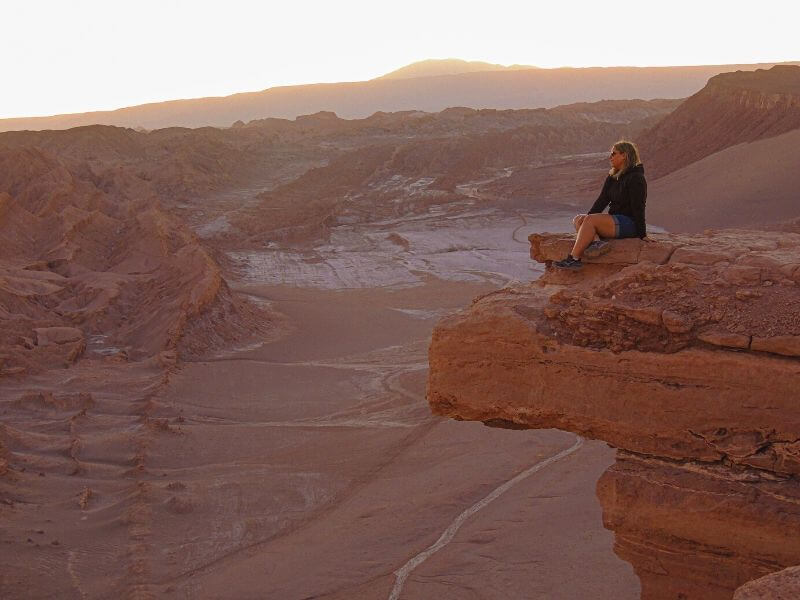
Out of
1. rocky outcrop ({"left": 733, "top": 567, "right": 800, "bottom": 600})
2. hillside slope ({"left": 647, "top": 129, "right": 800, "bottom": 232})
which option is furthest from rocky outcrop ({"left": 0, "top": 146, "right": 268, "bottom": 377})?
hillside slope ({"left": 647, "top": 129, "right": 800, "bottom": 232})

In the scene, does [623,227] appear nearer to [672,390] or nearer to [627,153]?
[627,153]

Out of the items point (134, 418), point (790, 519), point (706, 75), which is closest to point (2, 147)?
point (134, 418)

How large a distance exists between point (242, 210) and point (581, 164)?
36.4 feet

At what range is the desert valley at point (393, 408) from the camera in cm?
341

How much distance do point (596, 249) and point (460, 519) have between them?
2223mm

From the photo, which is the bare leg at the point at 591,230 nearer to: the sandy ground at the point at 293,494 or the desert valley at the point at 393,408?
the desert valley at the point at 393,408

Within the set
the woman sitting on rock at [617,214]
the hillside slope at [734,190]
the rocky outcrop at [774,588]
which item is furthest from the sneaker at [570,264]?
the hillside slope at [734,190]

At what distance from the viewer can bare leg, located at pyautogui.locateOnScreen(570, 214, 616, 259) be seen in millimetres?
4148

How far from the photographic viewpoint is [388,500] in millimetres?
6113

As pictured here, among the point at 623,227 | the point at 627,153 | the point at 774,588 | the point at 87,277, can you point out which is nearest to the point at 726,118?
the point at 87,277

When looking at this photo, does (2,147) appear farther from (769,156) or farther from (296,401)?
(769,156)

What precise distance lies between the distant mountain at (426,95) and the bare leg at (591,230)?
89045 millimetres

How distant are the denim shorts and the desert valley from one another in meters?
0.13

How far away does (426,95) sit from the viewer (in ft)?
335
